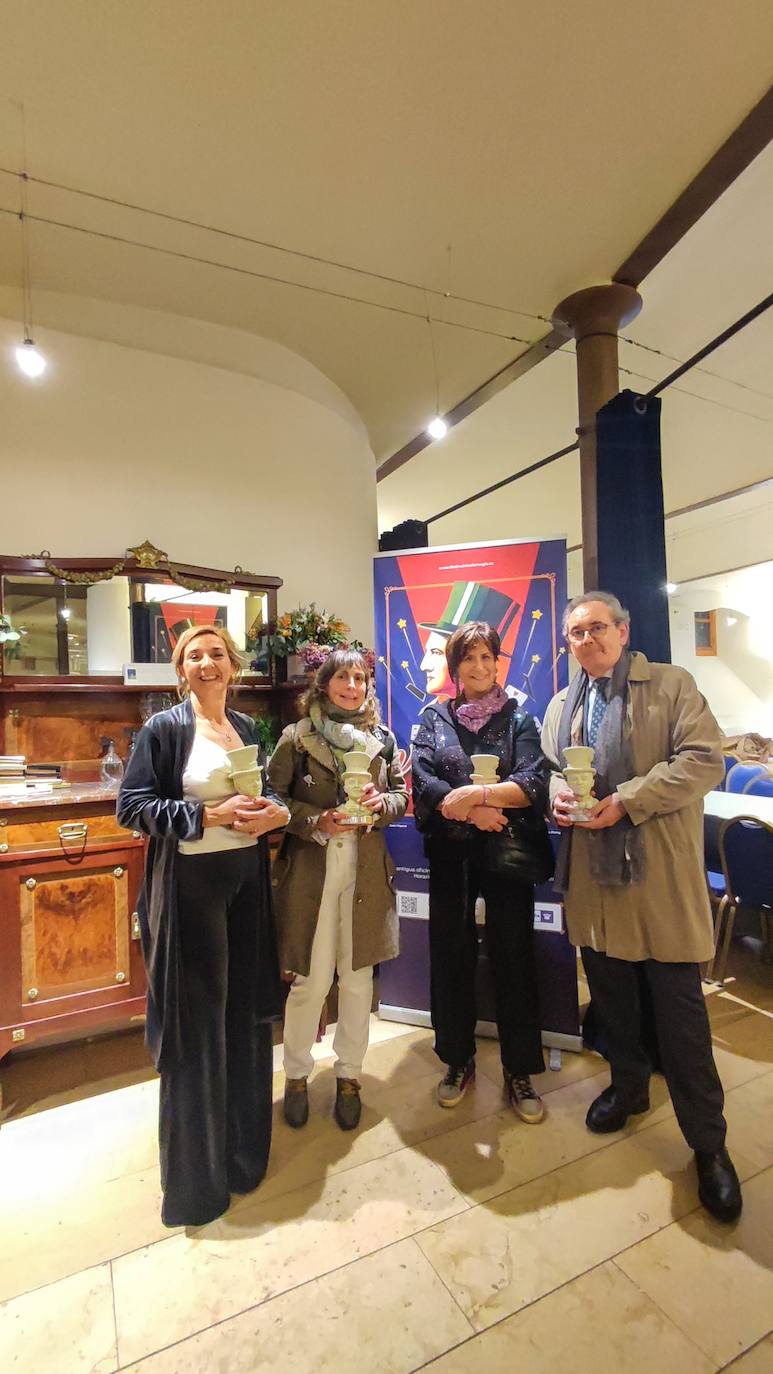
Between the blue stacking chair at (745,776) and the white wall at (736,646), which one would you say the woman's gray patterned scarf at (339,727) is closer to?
the blue stacking chair at (745,776)

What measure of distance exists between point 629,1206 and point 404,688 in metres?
1.87

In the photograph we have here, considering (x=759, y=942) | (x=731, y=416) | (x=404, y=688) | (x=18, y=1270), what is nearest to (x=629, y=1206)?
(x=18, y=1270)

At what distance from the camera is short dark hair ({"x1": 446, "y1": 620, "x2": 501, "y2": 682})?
2.00 metres

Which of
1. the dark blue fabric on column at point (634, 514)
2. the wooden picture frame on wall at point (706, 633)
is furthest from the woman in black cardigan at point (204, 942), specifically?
the wooden picture frame on wall at point (706, 633)

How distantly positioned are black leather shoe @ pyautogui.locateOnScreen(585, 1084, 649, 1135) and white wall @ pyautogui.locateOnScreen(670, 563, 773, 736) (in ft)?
19.5

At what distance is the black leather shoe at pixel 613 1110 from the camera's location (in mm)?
1919

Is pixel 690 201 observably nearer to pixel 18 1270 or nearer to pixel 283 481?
pixel 283 481

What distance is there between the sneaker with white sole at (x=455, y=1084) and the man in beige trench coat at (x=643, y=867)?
0.44 meters

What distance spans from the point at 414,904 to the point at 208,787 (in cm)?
135

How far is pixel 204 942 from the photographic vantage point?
5.23ft

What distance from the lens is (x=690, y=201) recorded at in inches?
100

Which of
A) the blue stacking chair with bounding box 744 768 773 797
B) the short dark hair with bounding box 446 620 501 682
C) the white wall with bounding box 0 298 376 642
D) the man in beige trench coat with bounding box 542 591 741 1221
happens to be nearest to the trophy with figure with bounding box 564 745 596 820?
the man in beige trench coat with bounding box 542 591 741 1221

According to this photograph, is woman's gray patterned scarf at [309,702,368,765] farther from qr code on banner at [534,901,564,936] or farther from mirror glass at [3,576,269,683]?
mirror glass at [3,576,269,683]

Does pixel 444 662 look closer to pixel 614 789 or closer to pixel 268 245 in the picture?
pixel 614 789
